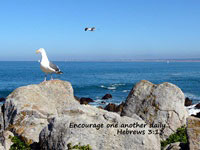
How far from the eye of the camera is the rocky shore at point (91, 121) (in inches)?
289

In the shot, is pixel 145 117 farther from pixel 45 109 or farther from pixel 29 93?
pixel 29 93

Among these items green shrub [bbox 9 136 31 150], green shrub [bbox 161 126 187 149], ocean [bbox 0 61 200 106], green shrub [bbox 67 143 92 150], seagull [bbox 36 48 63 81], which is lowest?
ocean [bbox 0 61 200 106]

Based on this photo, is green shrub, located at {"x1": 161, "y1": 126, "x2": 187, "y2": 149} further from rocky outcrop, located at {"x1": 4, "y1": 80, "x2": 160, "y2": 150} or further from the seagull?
the seagull

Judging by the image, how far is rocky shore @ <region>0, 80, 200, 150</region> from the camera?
7.34 meters

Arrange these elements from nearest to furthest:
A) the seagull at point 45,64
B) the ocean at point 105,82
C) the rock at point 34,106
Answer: the rock at point 34,106 < the seagull at point 45,64 < the ocean at point 105,82

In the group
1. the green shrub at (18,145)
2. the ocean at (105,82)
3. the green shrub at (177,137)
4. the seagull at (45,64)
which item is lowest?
the ocean at (105,82)

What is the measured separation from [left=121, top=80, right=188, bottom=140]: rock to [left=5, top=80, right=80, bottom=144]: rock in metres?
2.57

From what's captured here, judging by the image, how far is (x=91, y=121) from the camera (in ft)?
25.1

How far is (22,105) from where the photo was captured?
1086 cm

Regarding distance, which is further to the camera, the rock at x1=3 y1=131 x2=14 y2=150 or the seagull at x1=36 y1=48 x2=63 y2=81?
the seagull at x1=36 y1=48 x2=63 y2=81

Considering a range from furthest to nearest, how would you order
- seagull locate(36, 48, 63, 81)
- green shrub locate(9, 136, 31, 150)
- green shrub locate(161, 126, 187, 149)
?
seagull locate(36, 48, 63, 81) → green shrub locate(161, 126, 187, 149) → green shrub locate(9, 136, 31, 150)

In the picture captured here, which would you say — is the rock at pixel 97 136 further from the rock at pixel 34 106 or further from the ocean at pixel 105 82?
the ocean at pixel 105 82

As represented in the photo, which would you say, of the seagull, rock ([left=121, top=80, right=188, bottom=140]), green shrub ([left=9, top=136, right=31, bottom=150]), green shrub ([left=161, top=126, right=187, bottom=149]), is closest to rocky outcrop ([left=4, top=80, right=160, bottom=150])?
green shrub ([left=9, top=136, right=31, bottom=150])

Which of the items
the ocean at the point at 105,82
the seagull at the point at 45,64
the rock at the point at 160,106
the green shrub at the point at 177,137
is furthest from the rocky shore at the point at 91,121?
the ocean at the point at 105,82
